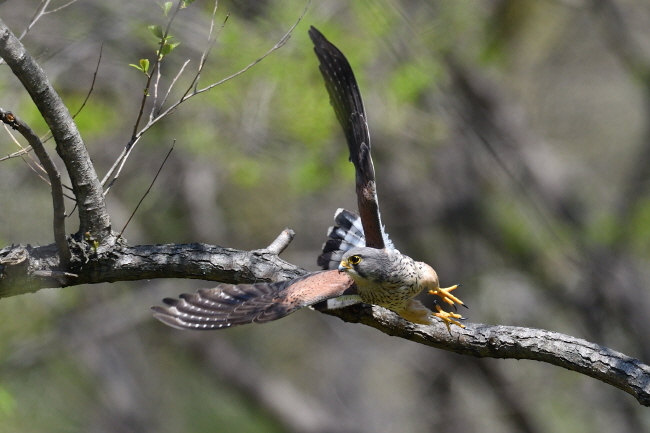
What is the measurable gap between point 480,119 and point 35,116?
5365 mm

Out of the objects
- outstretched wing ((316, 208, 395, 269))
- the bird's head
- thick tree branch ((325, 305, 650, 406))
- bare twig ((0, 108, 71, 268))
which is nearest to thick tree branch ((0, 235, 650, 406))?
thick tree branch ((325, 305, 650, 406))

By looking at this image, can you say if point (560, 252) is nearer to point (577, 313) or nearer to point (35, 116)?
point (577, 313)

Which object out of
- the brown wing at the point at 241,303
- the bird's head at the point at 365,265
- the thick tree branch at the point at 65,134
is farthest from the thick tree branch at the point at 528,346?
the thick tree branch at the point at 65,134

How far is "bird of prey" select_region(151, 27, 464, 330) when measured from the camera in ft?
10.7

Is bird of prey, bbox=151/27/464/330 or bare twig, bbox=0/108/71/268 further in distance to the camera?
bird of prey, bbox=151/27/464/330

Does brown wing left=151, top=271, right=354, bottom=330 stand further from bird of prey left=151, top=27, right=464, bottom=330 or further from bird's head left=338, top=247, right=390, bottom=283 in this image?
bird's head left=338, top=247, right=390, bottom=283

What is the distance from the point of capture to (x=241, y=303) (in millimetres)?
3400

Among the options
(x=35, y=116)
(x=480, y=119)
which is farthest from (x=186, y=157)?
(x=480, y=119)

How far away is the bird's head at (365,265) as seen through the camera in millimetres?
3840

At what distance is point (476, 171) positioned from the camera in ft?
29.8

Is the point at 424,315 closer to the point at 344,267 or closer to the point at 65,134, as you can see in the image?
the point at 344,267

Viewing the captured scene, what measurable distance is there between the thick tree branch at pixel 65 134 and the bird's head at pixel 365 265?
1429 mm

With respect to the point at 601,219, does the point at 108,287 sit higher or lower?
lower

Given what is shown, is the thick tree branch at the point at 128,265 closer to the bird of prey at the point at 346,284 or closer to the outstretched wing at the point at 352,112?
the bird of prey at the point at 346,284
